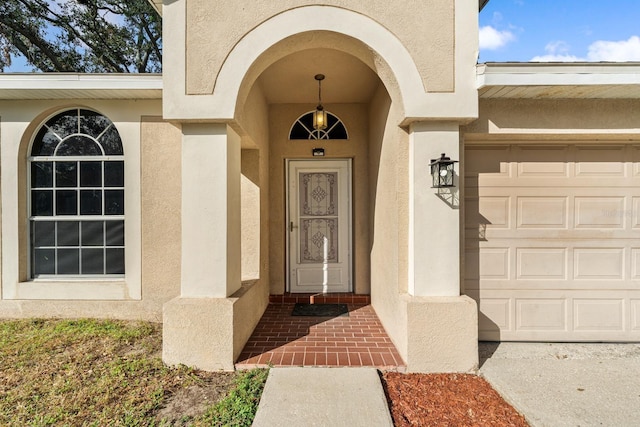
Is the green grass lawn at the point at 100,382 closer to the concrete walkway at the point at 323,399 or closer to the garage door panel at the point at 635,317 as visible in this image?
the concrete walkway at the point at 323,399

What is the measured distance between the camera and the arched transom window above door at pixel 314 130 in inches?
224

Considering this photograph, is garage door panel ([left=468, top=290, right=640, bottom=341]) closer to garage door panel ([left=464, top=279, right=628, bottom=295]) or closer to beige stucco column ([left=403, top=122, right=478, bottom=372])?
garage door panel ([left=464, top=279, right=628, bottom=295])

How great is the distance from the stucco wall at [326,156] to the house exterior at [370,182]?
0.25 meters

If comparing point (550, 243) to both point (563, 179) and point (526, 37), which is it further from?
point (526, 37)

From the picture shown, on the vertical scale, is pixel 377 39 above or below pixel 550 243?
above

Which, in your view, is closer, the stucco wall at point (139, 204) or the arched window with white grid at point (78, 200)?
the stucco wall at point (139, 204)

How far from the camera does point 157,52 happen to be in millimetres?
12172

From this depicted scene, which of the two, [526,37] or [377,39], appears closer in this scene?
[377,39]

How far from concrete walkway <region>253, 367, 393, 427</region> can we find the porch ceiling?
155 inches

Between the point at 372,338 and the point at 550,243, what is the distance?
8.56 ft

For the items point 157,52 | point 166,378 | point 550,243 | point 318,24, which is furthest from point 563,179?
point 157,52

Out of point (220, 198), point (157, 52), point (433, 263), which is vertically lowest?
point (433, 263)

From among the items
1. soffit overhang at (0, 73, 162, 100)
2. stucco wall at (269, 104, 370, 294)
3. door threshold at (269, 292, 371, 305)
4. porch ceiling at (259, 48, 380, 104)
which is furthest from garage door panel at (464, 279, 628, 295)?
soffit overhang at (0, 73, 162, 100)

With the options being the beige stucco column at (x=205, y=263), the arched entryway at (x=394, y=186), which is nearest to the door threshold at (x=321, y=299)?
the arched entryway at (x=394, y=186)
